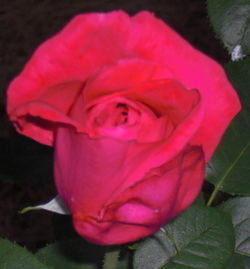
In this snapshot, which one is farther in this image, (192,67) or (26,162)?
(26,162)

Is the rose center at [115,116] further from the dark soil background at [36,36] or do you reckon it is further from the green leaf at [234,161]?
the dark soil background at [36,36]

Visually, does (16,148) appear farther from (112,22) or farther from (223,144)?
(112,22)

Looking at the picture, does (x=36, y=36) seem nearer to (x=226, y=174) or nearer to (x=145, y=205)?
(x=226, y=174)

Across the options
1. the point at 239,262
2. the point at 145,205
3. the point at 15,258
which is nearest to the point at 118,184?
the point at 145,205

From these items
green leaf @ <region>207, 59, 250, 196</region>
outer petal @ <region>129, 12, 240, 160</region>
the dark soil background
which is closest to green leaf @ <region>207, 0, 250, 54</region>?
green leaf @ <region>207, 59, 250, 196</region>

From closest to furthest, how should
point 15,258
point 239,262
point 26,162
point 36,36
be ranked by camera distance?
point 15,258 → point 239,262 → point 26,162 → point 36,36

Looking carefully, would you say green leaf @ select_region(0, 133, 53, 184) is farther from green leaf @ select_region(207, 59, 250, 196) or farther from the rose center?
the rose center

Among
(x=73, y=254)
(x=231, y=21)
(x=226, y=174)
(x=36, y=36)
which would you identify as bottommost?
(x=36, y=36)
